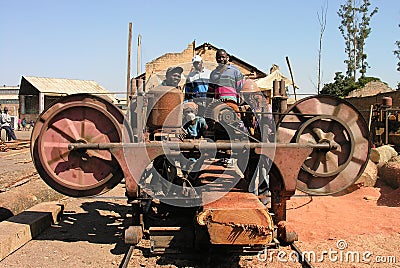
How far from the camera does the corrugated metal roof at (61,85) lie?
43478 mm

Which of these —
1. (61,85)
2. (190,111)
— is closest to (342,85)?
(61,85)

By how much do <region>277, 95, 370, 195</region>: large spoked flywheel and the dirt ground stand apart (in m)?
0.62

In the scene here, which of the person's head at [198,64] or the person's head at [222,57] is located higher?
the person's head at [222,57]

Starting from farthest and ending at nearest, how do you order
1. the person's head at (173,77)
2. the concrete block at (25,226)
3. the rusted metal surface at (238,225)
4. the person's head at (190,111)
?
the person's head at (173,77) < the person's head at (190,111) < the concrete block at (25,226) < the rusted metal surface at (238,225)

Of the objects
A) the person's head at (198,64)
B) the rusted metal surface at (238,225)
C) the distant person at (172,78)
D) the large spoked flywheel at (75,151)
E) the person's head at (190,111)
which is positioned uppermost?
the person's head at (198,64)

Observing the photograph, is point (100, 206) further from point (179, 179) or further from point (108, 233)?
point (179, 179)

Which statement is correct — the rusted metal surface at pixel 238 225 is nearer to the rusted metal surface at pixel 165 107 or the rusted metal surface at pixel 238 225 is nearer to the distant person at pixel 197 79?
the rusted metal surface at pixel 165 107

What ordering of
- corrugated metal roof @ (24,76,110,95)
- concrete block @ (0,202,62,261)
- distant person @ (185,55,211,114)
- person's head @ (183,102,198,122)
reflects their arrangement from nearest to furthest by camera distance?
concrete block @ (0,202,62,261) < person's head @ (183,102,198,122) < distant person @ (185,55,211,114) < corrugated metal roof @ (24,76,110,95)

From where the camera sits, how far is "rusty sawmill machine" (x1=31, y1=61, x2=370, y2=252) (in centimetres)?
564

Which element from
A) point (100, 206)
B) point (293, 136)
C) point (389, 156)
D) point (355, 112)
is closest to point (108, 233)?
point (100, 206)

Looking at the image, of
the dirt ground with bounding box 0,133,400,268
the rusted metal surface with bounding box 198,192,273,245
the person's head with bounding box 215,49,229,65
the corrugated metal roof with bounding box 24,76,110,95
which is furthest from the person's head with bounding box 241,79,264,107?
the corrugated metal roof with bounding box 24,76,110,95

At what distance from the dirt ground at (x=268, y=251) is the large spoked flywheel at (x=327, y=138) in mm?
624

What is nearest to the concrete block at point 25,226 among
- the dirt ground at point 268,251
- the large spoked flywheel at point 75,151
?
the dirt ground at point 268,251

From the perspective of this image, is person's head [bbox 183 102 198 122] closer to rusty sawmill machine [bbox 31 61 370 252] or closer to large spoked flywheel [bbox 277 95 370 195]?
rusty sawmill machine [bbox 31 61 370 252]
